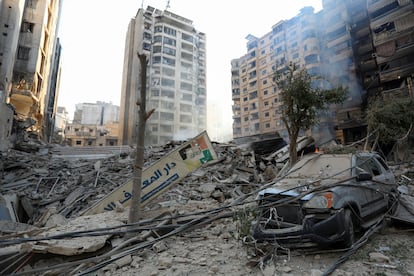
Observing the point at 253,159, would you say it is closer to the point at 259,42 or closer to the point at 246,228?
the point at 246,228

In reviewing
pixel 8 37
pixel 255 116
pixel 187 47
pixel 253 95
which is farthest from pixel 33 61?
pixel 253 95

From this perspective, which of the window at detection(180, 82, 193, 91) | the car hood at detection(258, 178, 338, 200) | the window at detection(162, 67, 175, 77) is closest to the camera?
the car hood at detection(258, 178, 338, 200)

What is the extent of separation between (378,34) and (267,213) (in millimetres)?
32553

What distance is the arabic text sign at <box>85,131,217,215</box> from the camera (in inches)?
236

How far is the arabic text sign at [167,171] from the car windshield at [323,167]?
7.33ft

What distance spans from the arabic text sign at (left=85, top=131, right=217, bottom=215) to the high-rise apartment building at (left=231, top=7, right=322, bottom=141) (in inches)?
1244

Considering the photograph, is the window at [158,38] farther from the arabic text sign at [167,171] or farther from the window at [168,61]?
the arabic text sign at [167,171]

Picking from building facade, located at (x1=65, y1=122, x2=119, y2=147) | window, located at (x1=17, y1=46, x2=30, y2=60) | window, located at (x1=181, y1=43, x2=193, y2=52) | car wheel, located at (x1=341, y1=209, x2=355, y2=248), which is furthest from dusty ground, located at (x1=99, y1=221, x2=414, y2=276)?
building facade, located at (x1=65, y1=122, x2=119, y2=147)

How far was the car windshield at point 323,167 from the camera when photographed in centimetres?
468

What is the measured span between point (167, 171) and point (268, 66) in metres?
47.3

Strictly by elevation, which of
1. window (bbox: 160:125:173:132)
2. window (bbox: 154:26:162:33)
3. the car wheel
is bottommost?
the car wheel

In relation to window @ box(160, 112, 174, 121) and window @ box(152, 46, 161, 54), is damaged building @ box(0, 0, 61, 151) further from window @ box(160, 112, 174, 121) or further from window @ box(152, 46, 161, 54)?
window @ box(160, 112, 174, 121)

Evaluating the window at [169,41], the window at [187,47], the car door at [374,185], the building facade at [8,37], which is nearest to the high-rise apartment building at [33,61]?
the building facade at [8,37]

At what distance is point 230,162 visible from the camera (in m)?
12.8
